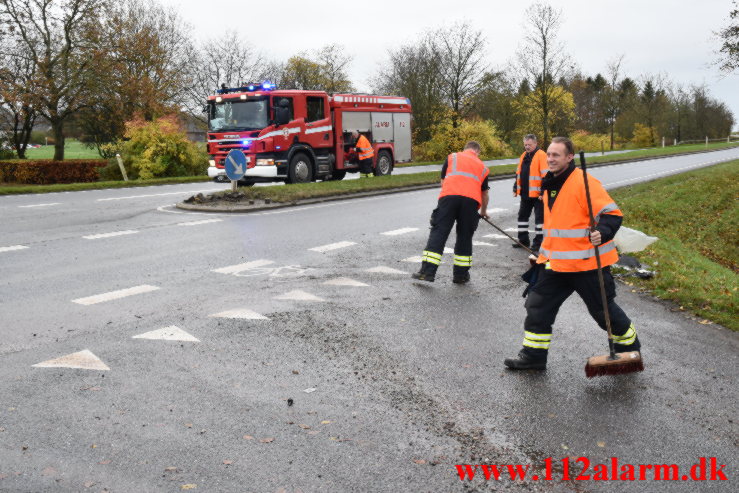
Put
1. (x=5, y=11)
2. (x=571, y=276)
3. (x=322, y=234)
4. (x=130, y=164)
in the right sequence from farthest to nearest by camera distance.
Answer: (x=5, y=11) < (x=130, y=164) < (x=322, y=234) < (x=571, y=276)

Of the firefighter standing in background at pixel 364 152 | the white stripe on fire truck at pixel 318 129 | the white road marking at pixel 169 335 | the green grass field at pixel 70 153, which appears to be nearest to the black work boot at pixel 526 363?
the white road marking at pixel 169 335

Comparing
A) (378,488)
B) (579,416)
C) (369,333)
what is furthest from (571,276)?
(378,488)

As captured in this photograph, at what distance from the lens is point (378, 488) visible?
317cm

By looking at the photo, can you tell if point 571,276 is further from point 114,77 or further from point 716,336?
point 114,77

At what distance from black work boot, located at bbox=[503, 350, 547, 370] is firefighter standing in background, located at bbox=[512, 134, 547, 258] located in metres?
5.32

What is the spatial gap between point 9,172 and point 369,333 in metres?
27.0

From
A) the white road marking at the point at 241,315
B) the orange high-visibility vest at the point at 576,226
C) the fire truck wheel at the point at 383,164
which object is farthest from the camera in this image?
the fire truck wheel at the point at 383,164

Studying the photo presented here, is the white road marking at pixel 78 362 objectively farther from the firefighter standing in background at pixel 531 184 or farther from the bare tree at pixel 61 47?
the bare tree at pixel 61 47

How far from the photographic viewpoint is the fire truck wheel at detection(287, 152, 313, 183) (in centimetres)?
1912

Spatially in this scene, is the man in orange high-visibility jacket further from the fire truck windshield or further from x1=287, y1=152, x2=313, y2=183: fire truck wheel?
x1=287, y1=152, x2=313, y2=183: fire truck wheel

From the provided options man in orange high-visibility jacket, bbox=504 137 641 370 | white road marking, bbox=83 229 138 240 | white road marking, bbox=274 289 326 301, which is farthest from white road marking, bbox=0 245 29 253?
man in orange high-visibility jacket, bbox=504 137 641 370

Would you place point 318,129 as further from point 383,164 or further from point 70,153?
point 70,153

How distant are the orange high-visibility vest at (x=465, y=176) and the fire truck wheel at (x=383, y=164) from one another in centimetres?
1521

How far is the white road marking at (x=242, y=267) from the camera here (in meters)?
8.33
